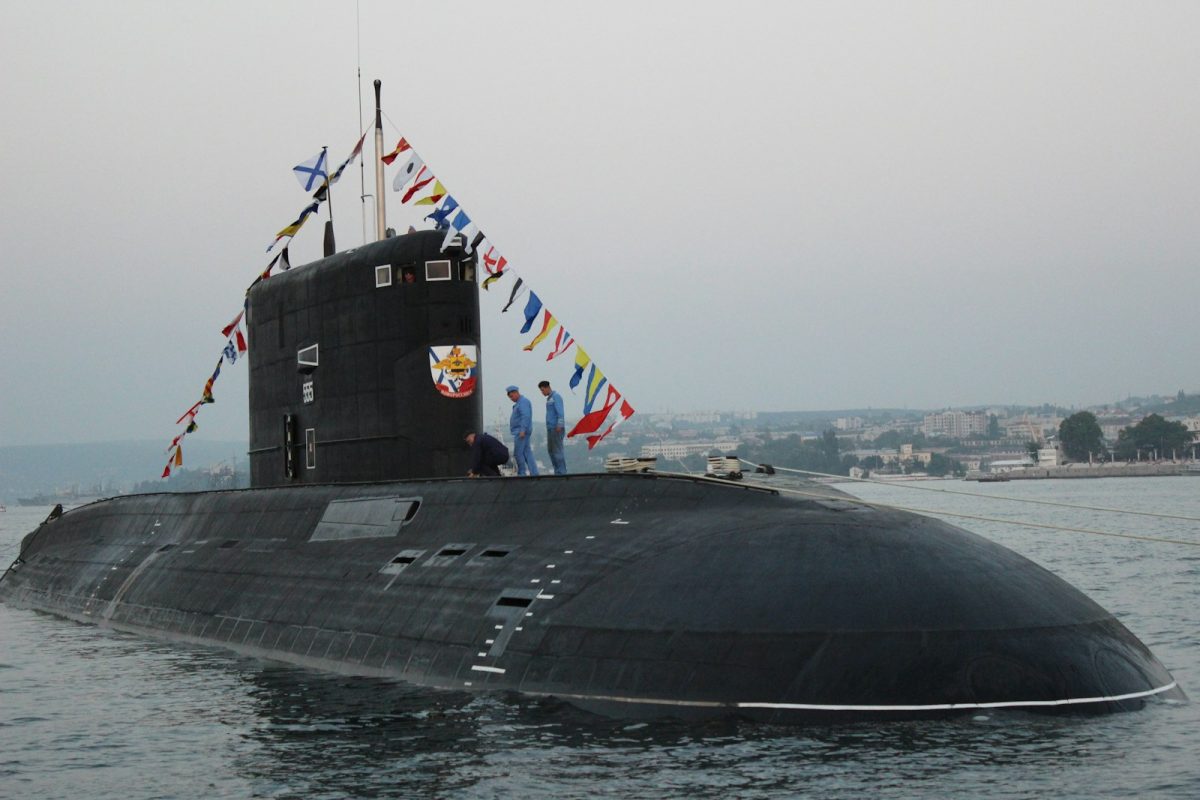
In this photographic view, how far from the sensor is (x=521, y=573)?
13.4 m

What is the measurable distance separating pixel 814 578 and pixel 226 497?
12675 mm

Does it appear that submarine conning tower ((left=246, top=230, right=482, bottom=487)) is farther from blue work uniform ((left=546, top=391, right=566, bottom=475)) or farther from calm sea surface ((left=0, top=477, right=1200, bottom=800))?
calm sea surface ((left=0, top=477, right=1200, bottom=800))

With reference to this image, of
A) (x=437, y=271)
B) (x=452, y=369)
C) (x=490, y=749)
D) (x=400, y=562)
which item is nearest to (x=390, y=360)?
(x=452, y=369)

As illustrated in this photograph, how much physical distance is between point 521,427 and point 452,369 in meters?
1.19

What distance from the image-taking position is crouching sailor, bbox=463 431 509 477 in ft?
56.2

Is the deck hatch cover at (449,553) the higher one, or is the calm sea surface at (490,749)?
the deck hatch cover at (449,553)

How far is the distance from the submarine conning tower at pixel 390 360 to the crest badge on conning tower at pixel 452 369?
13 mm

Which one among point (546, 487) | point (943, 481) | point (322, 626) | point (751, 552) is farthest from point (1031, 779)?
point (943, 481)

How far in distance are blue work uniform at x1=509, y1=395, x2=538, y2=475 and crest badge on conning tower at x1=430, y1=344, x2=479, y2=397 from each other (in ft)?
2.26

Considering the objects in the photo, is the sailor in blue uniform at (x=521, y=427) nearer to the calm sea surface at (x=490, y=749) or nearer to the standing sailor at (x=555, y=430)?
the standing sailor at (x=555, y=430)

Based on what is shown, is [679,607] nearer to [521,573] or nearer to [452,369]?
[521,573]

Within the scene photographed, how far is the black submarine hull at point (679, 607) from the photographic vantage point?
10609 millimetres

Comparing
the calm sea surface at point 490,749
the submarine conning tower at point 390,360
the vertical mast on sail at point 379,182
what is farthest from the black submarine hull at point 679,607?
the vertical mast on sail at point 379,182

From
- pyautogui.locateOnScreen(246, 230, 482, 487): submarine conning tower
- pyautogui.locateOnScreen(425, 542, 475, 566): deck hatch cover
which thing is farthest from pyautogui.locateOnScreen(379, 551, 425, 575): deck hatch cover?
pyautogui.locateOnScreen(246, 230, 482, 487): submarine conning tower
